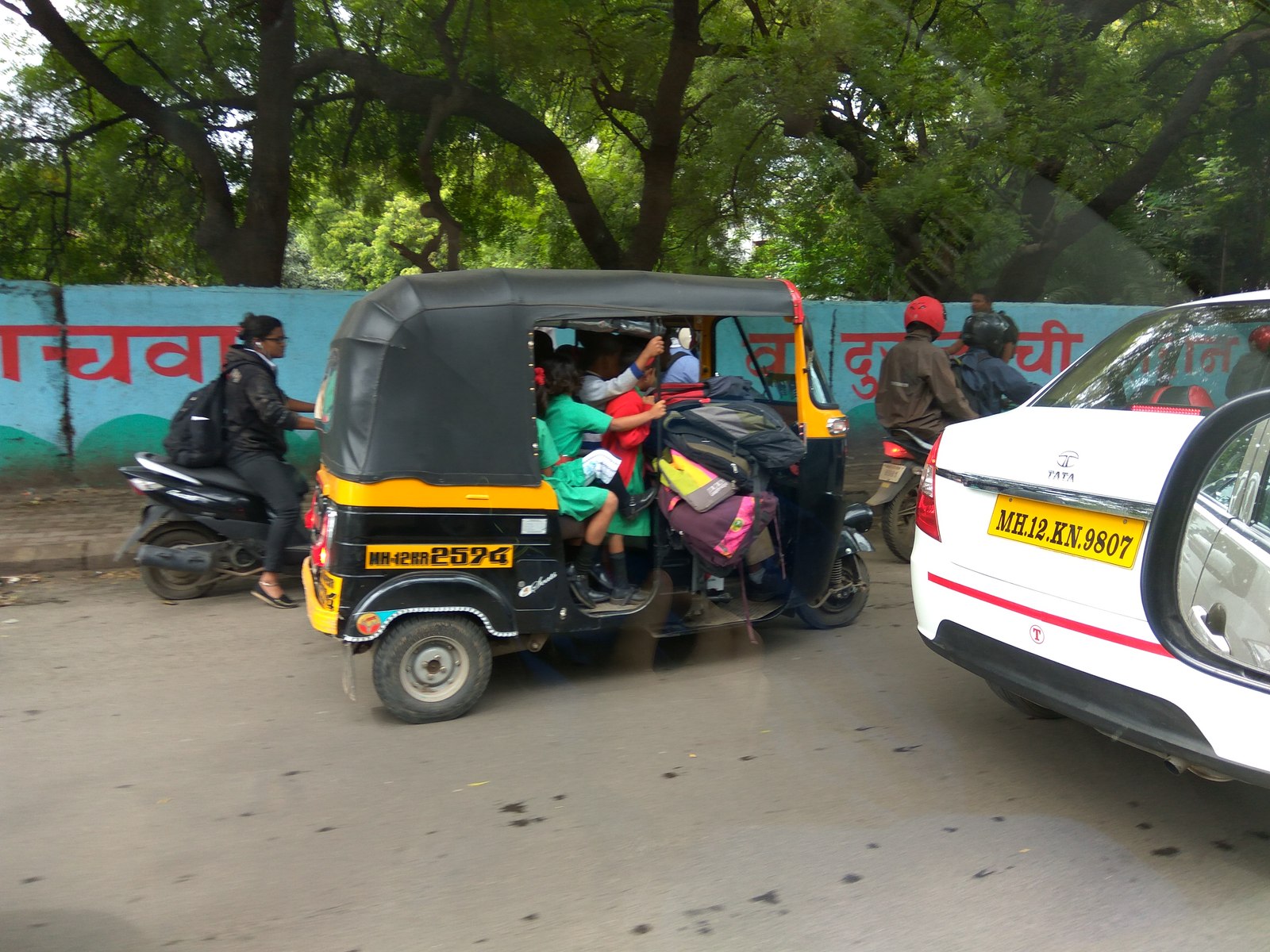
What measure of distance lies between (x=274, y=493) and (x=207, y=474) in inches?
16.6

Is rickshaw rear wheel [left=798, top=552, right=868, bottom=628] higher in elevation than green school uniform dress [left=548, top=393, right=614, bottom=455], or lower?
lower

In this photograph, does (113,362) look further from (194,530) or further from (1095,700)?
(1095,700)

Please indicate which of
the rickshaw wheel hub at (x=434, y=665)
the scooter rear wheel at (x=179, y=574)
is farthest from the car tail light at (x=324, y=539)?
the scooter rear wheel at (x=179, y=574)

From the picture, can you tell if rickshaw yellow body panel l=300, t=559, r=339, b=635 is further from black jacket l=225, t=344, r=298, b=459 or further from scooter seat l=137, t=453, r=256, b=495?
scooter seat l=137, t=453, r=256, b=495

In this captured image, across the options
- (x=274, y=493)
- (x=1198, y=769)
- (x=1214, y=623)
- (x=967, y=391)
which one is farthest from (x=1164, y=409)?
(x=274, y=493)

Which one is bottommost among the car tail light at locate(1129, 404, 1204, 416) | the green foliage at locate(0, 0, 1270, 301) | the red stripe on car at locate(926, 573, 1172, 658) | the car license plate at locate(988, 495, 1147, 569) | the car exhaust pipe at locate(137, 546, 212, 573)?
the car exhaust pipe at locate(137, 546, 212, 573)

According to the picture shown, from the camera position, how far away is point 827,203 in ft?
38.6

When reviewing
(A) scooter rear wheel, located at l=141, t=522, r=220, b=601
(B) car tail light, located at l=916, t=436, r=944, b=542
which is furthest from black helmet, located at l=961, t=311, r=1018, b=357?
(A) scooter rear wheel, located at l=141, t=522, r=220, b=601

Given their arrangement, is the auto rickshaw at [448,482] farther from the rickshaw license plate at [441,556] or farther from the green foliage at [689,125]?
the green foliage at [689,125]

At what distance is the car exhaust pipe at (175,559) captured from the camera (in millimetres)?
5820

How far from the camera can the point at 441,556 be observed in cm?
419

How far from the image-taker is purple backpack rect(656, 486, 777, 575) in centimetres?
455

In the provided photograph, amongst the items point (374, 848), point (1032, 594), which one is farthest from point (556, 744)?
point (1032, 594)

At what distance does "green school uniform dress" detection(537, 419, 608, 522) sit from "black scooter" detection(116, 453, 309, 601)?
2.21 m
